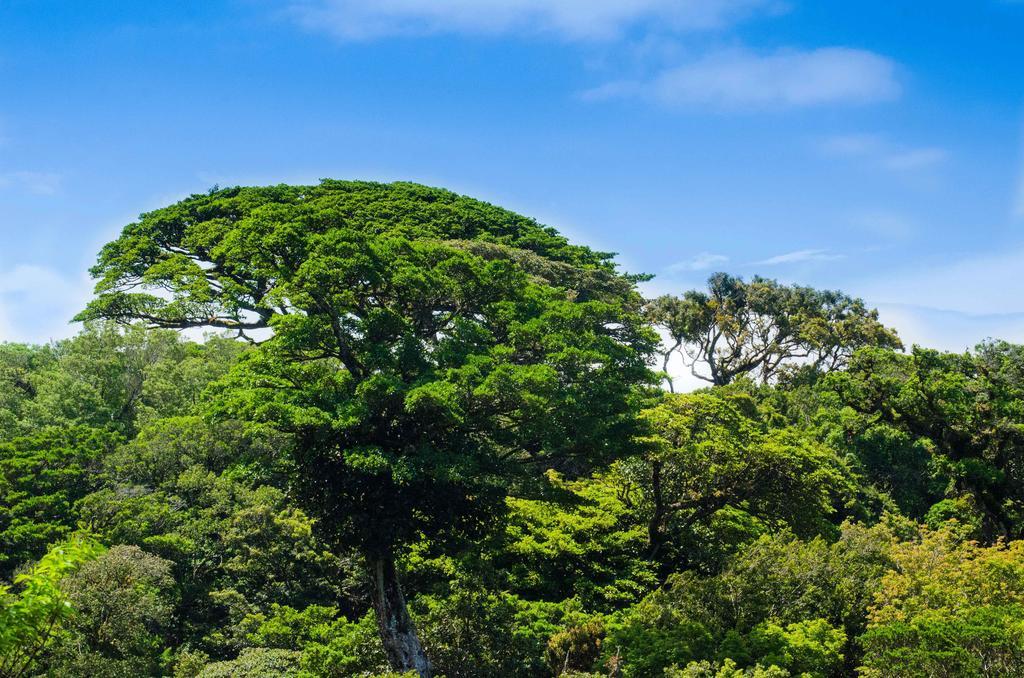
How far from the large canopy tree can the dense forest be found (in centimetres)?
7

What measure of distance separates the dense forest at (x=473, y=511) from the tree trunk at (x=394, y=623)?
63 mm

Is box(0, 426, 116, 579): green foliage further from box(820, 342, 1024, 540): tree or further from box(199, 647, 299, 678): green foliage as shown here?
box(820, 342, 1024, 540): tree

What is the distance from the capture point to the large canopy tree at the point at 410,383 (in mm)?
15594

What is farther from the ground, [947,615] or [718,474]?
[718,474]

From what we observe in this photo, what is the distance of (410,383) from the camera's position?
1620 centimetres

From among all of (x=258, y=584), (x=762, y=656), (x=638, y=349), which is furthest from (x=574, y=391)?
(x=258, y=584)

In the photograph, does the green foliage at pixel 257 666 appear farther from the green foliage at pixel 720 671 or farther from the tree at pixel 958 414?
the tree at pixel 958 414

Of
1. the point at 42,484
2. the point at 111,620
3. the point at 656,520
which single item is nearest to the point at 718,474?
the point at 656,520

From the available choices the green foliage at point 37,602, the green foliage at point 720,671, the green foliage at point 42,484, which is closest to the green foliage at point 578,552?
the green foliage at point 720,671

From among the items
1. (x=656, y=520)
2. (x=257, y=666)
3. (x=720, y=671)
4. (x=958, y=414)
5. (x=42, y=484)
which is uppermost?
(x=42, y=484)

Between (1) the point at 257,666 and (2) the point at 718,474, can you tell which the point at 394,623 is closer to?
(1) the point at 257,666

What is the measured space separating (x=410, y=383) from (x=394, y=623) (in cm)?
474

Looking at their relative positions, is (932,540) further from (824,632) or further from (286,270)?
(286,270)

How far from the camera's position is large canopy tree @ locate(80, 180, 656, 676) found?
614 inches
